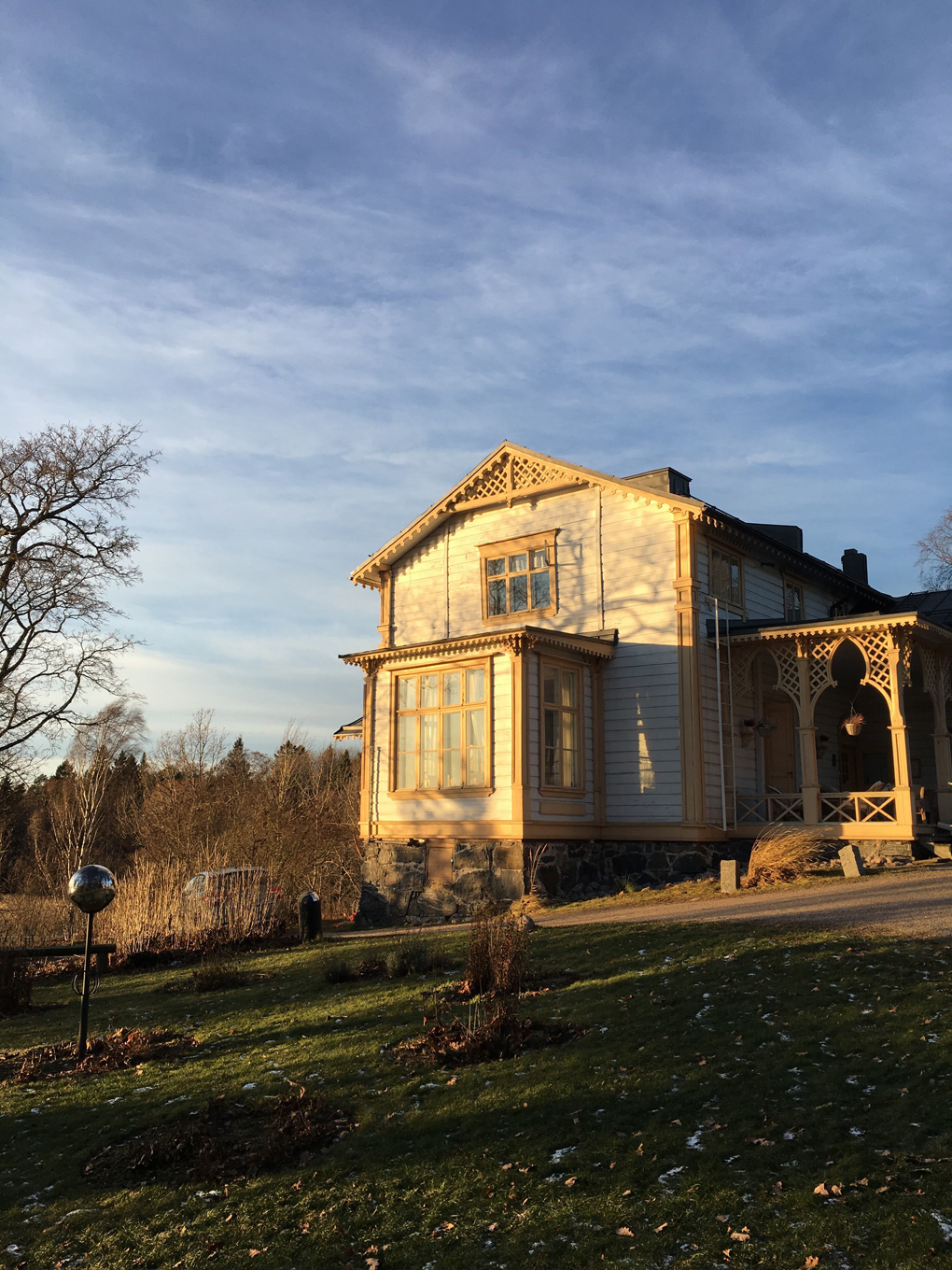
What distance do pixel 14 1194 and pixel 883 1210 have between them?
4687 mm

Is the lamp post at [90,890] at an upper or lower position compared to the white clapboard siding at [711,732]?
lower

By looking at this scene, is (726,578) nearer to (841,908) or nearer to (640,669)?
(640,669)

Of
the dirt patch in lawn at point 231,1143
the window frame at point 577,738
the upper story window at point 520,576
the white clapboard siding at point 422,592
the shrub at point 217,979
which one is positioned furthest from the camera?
the white clapboard siding at point 422,592

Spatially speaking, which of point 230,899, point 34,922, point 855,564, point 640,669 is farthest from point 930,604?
point 34,922

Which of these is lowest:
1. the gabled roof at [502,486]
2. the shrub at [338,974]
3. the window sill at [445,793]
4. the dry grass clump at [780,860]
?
the shrub at [338,974]

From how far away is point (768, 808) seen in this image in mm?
17688

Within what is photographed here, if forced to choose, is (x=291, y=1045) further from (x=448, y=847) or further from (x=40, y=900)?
(x=40, y=900)

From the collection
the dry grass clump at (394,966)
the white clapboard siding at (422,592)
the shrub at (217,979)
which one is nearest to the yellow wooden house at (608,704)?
the white clapboard siding at (422,592)

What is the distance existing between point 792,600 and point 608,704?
5.37 metres

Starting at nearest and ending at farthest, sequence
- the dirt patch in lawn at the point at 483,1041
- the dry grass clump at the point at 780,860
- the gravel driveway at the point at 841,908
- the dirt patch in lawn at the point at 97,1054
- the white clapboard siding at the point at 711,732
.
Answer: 1. the dirt patch in lawn at the point at 483,1041
2. the dirt patch in lawn at the point at 97,1054
3. the gravel driveway at the point at 841,908
4. the dry grass clump at the point at 780,860
5. the white clapboard siding at the point at 711,732

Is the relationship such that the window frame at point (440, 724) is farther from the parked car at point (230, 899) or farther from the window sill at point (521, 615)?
the parked car at point (230, 899)

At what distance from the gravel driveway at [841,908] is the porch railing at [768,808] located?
A: 2516mm

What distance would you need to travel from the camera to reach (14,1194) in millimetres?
5812

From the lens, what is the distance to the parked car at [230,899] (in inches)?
606
